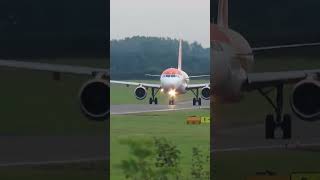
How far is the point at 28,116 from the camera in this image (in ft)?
9.52

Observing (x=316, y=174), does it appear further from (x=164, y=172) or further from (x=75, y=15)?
(x=75, y=15)

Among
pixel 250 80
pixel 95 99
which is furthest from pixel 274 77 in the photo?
pixel 95 99

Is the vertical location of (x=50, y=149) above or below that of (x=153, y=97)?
below

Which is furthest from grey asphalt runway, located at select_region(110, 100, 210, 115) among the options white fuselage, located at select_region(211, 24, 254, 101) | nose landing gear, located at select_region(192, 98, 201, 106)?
white fuselage, located at select_region(211, 24, 254, 101)

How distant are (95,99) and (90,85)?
8 cm

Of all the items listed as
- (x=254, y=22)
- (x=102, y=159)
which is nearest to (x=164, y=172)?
(x=102, y=159)

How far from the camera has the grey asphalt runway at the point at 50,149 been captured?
290 centimetres

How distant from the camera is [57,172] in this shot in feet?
9.61

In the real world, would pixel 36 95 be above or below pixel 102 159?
above

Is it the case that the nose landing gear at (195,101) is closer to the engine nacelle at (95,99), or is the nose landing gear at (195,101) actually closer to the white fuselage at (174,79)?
the white fuselage at (174,79)

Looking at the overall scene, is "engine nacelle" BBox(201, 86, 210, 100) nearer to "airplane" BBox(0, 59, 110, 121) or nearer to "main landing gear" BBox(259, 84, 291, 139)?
"main landing gear" BBox(259, 84, 291, 139)

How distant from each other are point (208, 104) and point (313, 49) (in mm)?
635

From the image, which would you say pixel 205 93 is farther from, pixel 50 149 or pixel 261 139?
pixel 50 149

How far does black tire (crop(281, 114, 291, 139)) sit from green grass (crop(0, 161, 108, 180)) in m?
0.96
